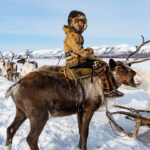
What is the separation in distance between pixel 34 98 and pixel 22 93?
0.20m

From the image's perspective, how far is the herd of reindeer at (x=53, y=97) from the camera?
299cm

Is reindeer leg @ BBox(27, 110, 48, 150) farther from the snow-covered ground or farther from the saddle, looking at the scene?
the saddle

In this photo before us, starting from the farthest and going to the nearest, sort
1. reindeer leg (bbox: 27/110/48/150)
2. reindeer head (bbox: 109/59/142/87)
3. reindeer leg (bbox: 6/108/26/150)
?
reindeer head (bbox: 109/59/142/87) → reindeer leg (bbox: 6/108/26/150) → reindeer leg (bbox: 27/110/48/150)

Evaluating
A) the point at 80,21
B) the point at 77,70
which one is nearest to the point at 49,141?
the point at 77,70

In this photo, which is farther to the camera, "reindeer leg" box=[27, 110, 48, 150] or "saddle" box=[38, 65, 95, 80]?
"saddle" box=[38, 65, 95, 80]

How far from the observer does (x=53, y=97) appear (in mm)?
3119

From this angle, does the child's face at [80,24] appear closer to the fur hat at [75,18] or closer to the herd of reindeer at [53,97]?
the fur hat at [75,18]

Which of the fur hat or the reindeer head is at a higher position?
the fur hat

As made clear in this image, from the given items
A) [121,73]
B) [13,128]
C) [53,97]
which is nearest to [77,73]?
[53,97]

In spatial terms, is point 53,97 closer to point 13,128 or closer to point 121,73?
point 13,128

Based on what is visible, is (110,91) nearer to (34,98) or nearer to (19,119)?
(34,98)

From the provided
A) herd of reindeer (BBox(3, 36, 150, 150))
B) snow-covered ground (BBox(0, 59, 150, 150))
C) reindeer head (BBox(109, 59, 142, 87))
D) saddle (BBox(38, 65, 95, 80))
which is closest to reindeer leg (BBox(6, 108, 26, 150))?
herd of reindeer (BBox(3, 36, 150, 150))

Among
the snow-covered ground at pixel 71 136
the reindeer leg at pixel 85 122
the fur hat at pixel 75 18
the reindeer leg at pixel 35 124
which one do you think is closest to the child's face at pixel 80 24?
the fur hat at pixel 75 18

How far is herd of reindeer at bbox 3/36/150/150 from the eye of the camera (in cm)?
299
